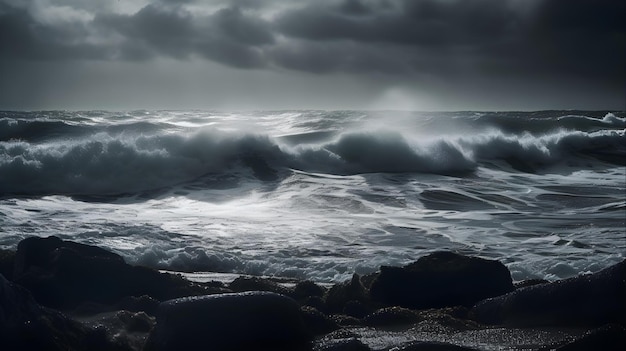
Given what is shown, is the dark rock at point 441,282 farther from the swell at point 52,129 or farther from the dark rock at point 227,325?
the swell at point 52,129

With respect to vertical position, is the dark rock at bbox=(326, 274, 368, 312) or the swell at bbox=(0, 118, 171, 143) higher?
the swell at bbox=(0, 118, 171, 143)

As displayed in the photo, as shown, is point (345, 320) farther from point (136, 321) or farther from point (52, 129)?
point (52, 129)

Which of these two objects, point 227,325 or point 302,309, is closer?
point 227,325

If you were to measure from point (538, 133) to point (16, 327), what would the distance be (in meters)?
25.5

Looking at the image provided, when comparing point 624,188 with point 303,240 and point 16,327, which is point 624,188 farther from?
point 16,327

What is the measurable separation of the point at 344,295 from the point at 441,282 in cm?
77

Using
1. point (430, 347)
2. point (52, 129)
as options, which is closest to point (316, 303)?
point (430, 347)

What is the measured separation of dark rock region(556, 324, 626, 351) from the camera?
3.86m

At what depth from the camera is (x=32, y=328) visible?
4.14 meters

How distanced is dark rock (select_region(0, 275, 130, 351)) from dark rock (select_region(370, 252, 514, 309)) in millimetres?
2316

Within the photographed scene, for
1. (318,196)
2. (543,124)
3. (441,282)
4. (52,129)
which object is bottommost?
(318,196)

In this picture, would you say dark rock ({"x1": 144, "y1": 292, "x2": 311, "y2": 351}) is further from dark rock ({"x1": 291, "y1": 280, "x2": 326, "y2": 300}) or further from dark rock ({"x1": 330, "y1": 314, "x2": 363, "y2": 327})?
dark rock ({"x1": 291, "y1": 280, "x2": 326, "y2": 300})

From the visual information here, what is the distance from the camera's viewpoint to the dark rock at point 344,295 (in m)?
5.77

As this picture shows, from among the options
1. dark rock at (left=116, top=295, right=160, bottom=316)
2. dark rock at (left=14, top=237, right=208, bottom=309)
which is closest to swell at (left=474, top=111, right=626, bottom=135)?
dark rock at (left=14, top=237, right=208, bottom=309)
